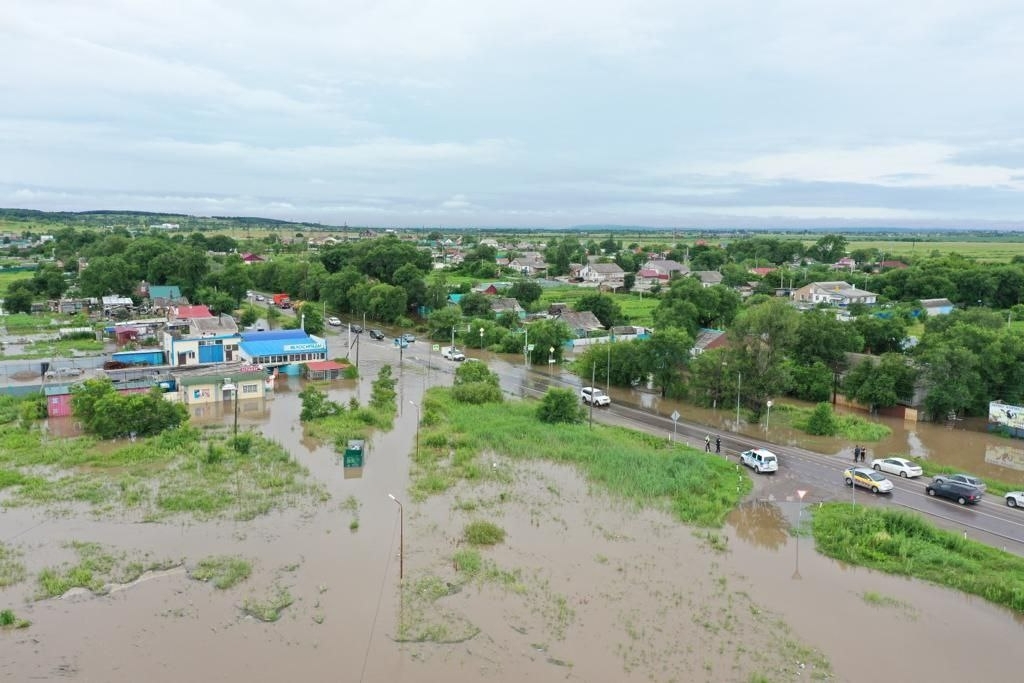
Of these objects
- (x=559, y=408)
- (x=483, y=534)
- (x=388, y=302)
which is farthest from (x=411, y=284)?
(x=483, y=534)

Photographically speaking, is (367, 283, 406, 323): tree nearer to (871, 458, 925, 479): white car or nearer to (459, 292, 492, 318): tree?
(459, 292, 492, 318): tree

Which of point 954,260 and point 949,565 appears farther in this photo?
point 954,260

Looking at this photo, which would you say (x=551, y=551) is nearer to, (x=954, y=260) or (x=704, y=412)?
(x=704, y=412)

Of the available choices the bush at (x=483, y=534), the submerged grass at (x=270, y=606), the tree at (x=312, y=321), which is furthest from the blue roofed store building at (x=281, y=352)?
the submerged grass at (x=270, y=606)

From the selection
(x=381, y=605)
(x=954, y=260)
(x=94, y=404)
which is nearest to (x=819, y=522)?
(x=381, y=605)

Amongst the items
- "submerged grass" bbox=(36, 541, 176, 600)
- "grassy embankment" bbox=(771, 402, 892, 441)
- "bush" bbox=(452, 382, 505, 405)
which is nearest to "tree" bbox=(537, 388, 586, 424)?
"bush" bbox=(452, 382, 505, 405)
